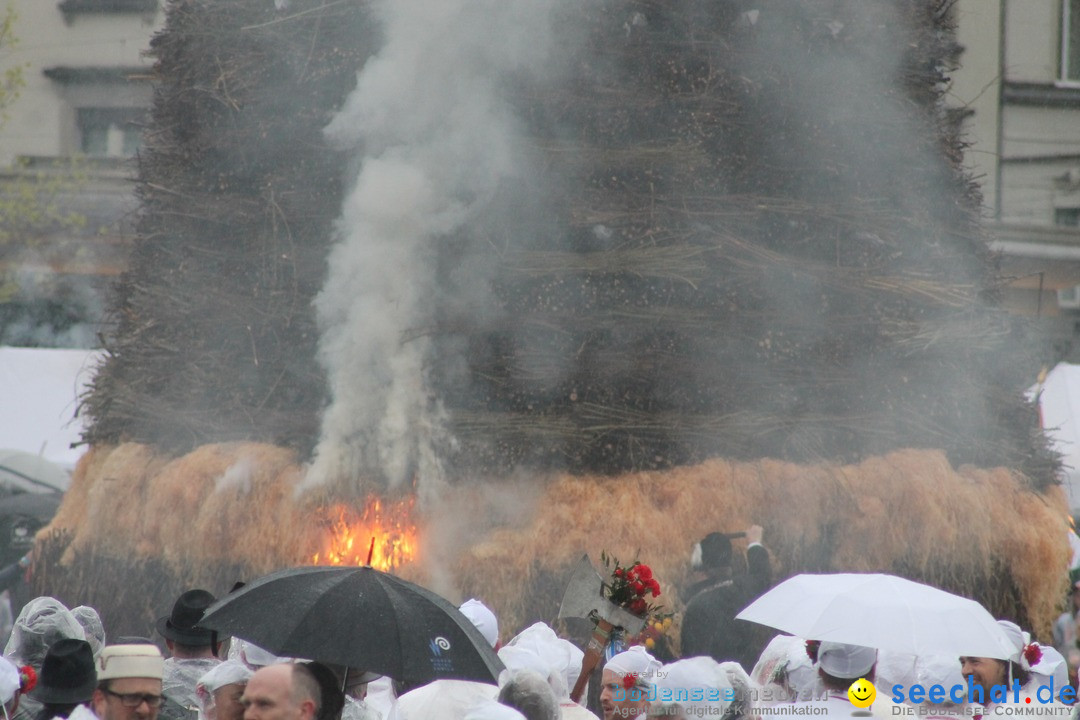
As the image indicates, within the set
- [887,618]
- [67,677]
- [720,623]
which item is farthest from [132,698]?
[720,623]

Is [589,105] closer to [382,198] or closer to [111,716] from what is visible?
[382,198]

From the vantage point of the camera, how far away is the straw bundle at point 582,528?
6.96 meters

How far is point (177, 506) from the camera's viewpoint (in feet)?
24.0

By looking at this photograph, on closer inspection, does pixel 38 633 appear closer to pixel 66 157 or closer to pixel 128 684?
pixel 128 684

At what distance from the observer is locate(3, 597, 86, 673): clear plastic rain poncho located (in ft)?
13.8

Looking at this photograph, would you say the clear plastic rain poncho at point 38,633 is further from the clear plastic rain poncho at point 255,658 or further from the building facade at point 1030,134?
the building facade at point 1030,134

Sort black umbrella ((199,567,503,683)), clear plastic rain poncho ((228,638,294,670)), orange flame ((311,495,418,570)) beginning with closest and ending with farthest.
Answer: black umbrella ((199,567,503,683)) → clear plastic rain poncho ((228,638,294,670)) → orange flame ((311,495,418,570))

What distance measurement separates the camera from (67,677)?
11.6 feet

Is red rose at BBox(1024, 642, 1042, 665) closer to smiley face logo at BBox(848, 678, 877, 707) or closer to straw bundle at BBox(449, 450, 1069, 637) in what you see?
smiley face logo at BBox(848, 678, 877, 707)

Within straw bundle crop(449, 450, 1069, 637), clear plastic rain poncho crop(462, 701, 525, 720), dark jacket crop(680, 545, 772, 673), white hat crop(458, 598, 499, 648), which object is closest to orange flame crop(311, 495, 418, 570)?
straw bundle crop(449, 450, 1069, 637)

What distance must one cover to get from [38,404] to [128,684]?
28.5 feet

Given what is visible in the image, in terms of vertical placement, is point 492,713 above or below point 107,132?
below

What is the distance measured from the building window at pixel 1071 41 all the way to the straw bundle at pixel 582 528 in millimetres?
10735

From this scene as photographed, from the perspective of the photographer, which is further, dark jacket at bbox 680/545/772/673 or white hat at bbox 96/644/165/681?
dark jacket at bbox 680/545/772/673
